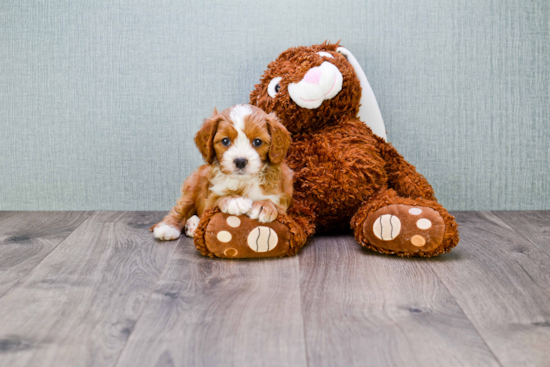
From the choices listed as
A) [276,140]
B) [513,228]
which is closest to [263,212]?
[276,140]

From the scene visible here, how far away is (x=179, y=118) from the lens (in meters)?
2.03

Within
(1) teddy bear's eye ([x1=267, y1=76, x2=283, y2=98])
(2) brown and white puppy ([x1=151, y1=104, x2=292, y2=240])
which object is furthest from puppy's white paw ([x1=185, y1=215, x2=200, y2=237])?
(1) teddy bear's eye ([x1=267, y1=76, x2=283, y2=98])

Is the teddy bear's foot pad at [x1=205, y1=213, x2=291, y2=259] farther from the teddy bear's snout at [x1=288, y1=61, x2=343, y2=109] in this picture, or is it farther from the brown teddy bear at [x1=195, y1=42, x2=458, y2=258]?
the teddy bear's snout at [x1=288, y1=61, x2=343, y2=109]

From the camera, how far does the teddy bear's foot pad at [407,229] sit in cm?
A: 145

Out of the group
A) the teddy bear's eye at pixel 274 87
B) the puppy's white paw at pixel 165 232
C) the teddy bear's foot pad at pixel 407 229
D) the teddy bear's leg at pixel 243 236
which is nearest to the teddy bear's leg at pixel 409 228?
the teddy bear's foot pad at pixel 407 229

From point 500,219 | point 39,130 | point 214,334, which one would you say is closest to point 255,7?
point 39,130

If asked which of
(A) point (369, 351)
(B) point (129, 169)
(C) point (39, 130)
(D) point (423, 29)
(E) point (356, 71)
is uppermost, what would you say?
(D) point (423, 29)

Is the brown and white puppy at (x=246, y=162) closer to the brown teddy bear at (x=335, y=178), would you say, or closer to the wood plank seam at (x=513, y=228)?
the brown teddy bear at (x=335, y=178)

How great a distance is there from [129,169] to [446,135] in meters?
1.29

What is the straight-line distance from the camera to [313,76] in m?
1.64

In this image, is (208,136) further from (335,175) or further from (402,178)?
(402,178)

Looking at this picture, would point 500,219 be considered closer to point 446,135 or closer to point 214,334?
point 446,135

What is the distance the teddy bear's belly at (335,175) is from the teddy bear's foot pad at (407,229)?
0.16 metres

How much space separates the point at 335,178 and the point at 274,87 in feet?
1.23
